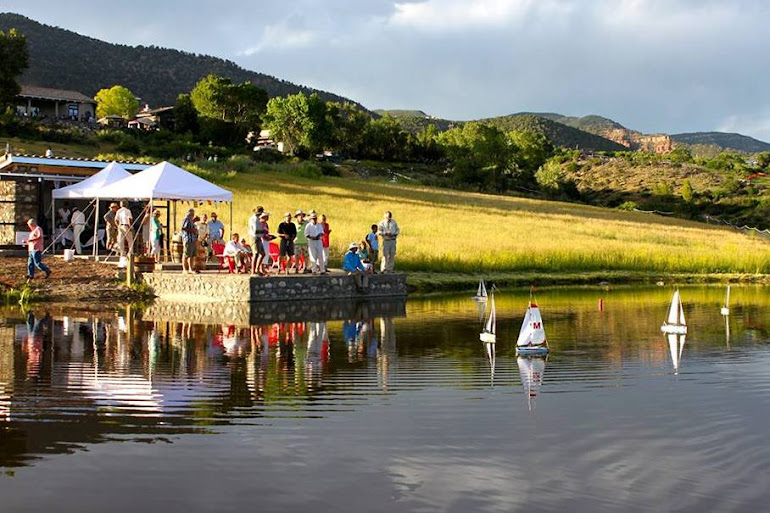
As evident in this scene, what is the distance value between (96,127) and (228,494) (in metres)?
90.8

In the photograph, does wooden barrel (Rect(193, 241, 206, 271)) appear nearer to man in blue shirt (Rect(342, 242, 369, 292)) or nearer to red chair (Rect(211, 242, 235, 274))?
red chair (Rect(211, 242, 235, 274))

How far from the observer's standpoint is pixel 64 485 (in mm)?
8305

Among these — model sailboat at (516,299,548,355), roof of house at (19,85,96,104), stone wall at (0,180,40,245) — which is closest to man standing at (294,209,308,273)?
stone wall at (0,180,40,245)

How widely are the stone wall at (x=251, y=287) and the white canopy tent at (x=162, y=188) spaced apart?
2.56 metres

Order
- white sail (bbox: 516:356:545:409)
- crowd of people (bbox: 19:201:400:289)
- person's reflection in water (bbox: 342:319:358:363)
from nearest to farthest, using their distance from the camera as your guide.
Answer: white sail (bbox: 516:356:545:409) → person's reflection in water (bbox: 342:319:358:363) → crowd of people (bbox: 19:201:400:289)

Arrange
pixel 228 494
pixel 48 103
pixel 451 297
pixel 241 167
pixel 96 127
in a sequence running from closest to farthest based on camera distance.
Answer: pixel 228 494, pixel 451 297, pixel 241 167, pixel 96 127, pixel 48 103

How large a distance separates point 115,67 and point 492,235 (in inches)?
5468

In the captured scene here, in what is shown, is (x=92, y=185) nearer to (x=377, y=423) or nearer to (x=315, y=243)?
(x=315, y=243)

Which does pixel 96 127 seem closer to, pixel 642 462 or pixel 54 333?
pixel 54 333

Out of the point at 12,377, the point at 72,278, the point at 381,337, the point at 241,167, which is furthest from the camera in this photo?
the point at 241,167

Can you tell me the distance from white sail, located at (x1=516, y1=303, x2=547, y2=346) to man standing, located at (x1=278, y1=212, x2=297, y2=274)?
1208cm

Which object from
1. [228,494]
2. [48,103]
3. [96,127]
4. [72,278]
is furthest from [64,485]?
[48,103]

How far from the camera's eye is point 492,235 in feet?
145

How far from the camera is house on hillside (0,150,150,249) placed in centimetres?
3089
